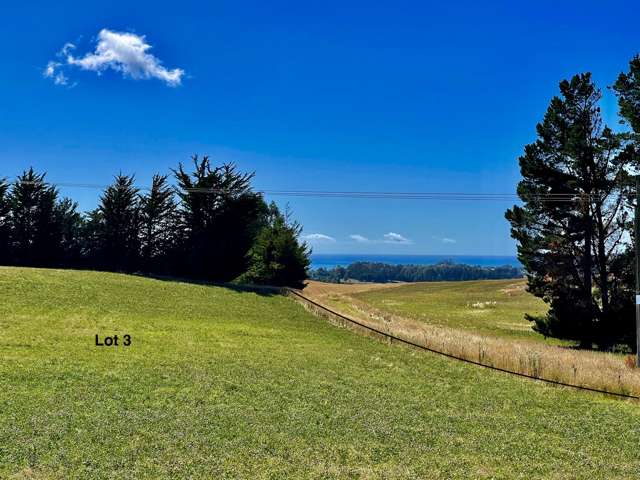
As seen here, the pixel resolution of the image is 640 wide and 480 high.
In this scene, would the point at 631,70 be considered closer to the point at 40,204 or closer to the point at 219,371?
the point at 219,371

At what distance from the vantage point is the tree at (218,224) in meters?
44.3

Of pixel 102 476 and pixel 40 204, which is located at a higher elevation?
pixel 40 204

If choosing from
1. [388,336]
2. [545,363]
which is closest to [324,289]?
[388,336]

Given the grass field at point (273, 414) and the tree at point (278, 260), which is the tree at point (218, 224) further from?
the grass field at point (273, 414)

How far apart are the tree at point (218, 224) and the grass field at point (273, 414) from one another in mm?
23964

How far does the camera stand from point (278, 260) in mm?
43375

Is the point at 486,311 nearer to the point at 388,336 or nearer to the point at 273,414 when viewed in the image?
the point at 388,336

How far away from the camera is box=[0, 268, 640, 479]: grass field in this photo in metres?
8.28

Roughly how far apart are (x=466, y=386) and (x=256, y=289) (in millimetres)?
24301

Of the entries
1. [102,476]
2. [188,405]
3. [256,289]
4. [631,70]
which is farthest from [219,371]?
[631,70]

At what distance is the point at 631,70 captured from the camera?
2633 cm

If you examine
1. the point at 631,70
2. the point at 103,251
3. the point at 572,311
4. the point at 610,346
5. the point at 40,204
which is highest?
the point at 631,70

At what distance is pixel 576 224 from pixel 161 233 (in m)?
35.5

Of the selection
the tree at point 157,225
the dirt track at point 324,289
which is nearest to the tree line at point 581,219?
the dirt track at point 324,289
